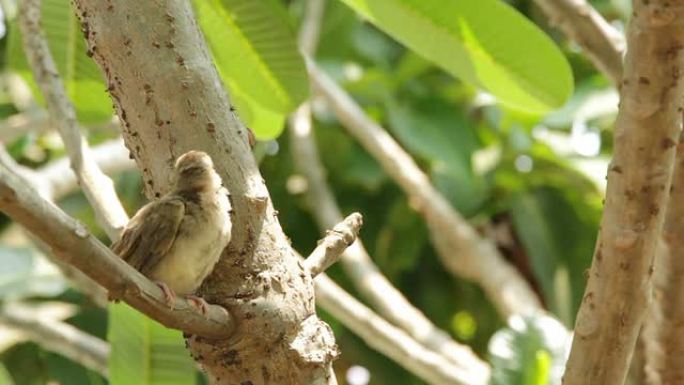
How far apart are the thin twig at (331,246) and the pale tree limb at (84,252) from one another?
25 cm

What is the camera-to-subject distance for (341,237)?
69.9 inches

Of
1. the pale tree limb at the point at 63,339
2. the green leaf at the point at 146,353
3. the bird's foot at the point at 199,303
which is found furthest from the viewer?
the pale tree limb at the point at 63,339

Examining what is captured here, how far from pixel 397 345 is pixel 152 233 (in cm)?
117

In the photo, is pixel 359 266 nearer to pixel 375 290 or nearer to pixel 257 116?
pixel 375 290

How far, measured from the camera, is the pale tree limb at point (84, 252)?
4.00 feet

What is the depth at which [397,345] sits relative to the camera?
107 inches

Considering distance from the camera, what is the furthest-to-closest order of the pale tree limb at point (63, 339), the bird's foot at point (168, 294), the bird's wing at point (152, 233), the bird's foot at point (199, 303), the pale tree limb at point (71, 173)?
the pale tree limb at point (71, 173) → the pale tree limb at point (63, 339) → the bird's wing at point (152, 233) → the bird's foot at point (199, 303) → the bird's foot at point (168, 294)

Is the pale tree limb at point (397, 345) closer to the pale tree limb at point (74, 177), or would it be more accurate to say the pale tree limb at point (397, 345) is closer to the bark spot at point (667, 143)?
the pale tree limb at point (74, 177)

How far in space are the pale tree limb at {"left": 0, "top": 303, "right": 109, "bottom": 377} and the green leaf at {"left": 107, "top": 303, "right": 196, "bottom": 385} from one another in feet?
2.59

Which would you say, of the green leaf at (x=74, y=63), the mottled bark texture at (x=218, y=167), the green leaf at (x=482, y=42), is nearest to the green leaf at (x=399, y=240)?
the green leaf at (x=74, y=63)

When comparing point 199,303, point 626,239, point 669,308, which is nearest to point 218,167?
point 199,303

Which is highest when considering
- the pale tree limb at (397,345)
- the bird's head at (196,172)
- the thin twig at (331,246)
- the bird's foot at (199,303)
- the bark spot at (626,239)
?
the pale tree limb at (397,345)

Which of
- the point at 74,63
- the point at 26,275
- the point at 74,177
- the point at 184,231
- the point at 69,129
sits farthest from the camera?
the point at 26,275

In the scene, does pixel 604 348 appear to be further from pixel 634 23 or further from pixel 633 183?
pixel 634 23
